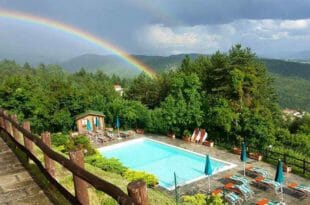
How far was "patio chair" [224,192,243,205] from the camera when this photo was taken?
10248mm

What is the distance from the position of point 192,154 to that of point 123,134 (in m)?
5.85

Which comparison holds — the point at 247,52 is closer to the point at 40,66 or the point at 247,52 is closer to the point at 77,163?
the point at 77,163

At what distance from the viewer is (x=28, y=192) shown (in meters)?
3.72

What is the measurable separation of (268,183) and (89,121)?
1351 centimetres

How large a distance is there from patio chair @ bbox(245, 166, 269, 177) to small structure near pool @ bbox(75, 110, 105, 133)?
462 inches

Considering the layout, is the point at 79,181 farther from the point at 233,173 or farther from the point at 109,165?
the point at 233,173

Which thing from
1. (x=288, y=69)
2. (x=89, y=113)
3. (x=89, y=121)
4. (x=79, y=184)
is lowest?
(x=288, y=69)

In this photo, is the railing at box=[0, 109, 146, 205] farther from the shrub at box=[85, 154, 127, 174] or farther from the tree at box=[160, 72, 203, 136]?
the tree at box=[160, 72, 203, 136]

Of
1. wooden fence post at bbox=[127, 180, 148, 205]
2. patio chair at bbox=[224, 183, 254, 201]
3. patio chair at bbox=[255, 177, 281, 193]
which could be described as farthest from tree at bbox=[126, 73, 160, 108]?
wooden fence post at bbox=[127, 180, 148, 205]

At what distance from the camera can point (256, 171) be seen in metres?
13.0

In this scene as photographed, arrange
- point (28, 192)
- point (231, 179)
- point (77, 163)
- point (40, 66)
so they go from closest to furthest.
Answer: point (77, 163) → point (28, 192) → point (231, 179) → point (40, 66)

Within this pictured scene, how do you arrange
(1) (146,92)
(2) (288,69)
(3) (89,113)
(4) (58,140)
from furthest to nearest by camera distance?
(2) (288,69), (1) (146,92), (3) (89,113), (4) (58,140)

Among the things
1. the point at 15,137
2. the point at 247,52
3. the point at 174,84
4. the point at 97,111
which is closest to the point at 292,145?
the point at 247,52

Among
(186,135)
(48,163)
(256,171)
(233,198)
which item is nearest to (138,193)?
(48,163)
